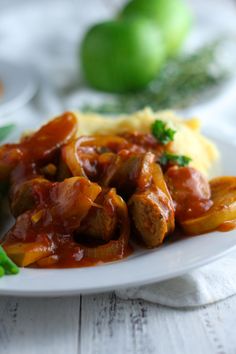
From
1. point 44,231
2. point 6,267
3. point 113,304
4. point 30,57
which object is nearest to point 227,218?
point 113,304

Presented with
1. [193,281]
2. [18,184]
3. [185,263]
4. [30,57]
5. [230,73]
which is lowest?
[230,73]

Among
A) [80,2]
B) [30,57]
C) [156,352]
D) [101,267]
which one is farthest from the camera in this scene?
[80,2]

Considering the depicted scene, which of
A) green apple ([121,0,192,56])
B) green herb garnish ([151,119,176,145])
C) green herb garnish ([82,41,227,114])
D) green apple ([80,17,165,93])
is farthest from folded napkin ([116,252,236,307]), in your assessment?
green apple ([121,0,192,56])

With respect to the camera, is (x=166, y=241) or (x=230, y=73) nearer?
(x=166, y=241)

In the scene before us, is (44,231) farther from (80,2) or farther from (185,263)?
(80,2)

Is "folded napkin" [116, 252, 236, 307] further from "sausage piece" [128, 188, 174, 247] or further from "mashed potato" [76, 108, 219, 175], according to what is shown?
"mashed potato" [76, 108, 219, 175]

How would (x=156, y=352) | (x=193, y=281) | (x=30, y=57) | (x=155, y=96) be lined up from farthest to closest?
(x=30, y=57) < (x=155, y=96) < (x=193, y=281) < (x=156, y=352)

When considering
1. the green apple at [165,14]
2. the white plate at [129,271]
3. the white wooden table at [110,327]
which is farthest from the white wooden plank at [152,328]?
the green apple at [165,14]
